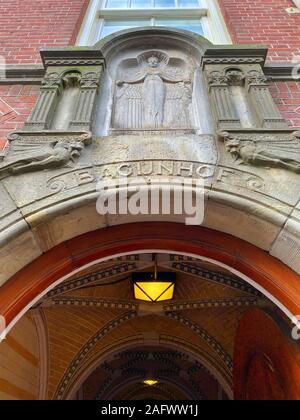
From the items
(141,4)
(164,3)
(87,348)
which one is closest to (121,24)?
(141,4)

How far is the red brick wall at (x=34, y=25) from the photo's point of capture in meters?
3.63

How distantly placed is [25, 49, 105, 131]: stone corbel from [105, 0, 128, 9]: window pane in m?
2.10

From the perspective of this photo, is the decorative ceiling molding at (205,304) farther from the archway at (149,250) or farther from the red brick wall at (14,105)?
the red brick wall at (14,105)

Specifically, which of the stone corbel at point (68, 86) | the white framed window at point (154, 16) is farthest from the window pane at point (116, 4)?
the stone corbel at point (68, 86)

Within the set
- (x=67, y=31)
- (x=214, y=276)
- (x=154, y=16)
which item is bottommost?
(x=214, y=276)

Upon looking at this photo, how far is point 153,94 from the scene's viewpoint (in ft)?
9.70

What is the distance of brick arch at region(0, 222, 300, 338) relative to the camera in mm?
2057

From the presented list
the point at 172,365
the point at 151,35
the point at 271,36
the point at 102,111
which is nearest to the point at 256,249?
the point at 102,111

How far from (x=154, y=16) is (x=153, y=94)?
230 centimetres

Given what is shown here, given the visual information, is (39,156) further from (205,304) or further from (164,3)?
(164,3)

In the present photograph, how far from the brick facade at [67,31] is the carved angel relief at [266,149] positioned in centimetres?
62

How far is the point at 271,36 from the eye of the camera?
3783 mm

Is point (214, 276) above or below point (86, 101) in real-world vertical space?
below
